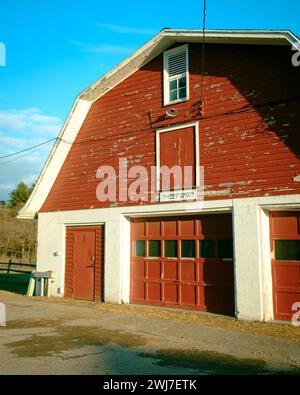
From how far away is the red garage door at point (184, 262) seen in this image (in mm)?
9930

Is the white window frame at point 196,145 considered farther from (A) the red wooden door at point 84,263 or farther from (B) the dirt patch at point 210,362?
Result: (B) the dirt patch at point 210,362

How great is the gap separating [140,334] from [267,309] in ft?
10.2

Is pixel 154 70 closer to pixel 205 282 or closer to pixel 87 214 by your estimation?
pixel 87 214

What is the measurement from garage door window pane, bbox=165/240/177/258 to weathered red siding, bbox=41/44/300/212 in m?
1.51

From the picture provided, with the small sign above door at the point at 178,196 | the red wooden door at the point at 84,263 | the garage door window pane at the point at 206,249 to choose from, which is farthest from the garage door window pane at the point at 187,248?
the red wooden door at the point at 84,263

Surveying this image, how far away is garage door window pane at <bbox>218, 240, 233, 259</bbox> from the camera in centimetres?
984

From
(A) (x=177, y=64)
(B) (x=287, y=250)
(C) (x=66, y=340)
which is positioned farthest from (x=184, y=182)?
(C) (x=66, y=340)

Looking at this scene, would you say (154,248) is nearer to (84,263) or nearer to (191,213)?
(191,213)

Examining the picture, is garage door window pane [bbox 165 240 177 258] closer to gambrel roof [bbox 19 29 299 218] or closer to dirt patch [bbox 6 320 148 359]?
dirt patch [bbox 6 320 148 359]

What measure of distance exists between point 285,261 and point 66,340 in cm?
506

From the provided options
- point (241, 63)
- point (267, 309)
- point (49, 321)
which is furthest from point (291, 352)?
point (241, 63)

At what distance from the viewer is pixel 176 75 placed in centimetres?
1130

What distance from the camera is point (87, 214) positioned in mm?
12492

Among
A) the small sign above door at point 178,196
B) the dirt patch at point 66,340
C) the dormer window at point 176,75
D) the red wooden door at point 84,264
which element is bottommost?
the dirt patch at point 66,340
